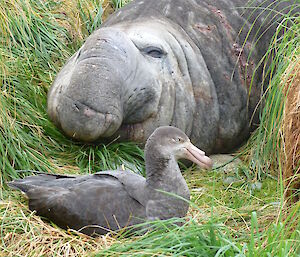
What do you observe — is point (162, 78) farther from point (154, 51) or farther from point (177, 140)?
point (177, 140)

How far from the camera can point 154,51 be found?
22.7ft

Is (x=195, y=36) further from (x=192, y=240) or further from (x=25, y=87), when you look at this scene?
(x=192, y=240)

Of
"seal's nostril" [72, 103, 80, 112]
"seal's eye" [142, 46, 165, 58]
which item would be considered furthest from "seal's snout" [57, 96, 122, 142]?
"seal's eye" [142, 46, 165, 58]

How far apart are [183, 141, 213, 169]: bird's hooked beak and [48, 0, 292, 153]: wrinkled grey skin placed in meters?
1.24

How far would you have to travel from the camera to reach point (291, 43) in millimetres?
5270

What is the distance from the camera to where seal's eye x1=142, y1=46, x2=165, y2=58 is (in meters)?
6.86

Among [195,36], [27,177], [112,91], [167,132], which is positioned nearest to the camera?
[167,132]

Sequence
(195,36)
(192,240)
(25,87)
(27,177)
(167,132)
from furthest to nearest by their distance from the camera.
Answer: (195,36) < (25,87) < (27,177) < (167,132) < (192,240)

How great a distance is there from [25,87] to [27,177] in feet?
4.50

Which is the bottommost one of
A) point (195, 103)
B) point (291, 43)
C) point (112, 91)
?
point (195, 103)

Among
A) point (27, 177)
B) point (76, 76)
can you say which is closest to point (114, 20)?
point (76, 76)

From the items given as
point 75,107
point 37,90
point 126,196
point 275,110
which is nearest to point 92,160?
point 75,107

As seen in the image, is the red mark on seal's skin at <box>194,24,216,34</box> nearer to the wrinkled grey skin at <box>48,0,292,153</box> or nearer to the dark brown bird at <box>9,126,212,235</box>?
the wrinkled grey skin at <box>48,0,292,153</box>

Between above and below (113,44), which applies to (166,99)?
below
